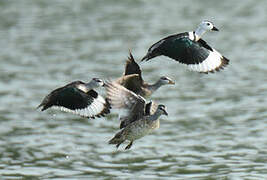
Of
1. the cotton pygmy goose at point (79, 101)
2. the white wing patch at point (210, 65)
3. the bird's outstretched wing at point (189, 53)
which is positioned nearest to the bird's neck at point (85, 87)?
the cotton pygmy goose at point (79, 101)

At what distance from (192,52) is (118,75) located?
7879mm

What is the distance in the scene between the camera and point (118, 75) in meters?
17.8

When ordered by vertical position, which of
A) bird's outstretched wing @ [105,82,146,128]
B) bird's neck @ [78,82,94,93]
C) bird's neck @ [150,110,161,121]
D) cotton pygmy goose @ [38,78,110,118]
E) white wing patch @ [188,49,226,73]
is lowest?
bird's neck @ [150,110,161,121]

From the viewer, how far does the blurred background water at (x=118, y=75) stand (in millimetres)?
12234

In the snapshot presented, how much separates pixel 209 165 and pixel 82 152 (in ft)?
7.12

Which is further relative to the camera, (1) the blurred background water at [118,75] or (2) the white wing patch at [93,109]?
(1) the blurred background water at [118,75]

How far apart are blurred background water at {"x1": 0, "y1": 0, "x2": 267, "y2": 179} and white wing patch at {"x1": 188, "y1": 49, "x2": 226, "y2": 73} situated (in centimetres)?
207

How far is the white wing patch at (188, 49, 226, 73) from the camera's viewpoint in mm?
9883

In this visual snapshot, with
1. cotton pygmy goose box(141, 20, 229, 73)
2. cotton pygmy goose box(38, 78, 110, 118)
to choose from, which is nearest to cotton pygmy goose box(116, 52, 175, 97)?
cotton pygmy goose box(38, 78, 110, 118)

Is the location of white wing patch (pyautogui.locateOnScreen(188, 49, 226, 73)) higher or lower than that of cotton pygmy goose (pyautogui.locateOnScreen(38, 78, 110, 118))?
higher

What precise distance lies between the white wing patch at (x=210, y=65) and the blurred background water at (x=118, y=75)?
2.07m

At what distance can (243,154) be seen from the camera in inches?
492

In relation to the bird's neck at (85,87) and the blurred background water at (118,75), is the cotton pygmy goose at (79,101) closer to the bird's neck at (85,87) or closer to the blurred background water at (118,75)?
the bird's neck at (85,87)

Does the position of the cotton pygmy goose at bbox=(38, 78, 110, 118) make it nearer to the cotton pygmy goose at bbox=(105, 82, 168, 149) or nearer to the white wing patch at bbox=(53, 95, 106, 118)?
the white wing patch at bbox=(53, 95, 106, 118)
